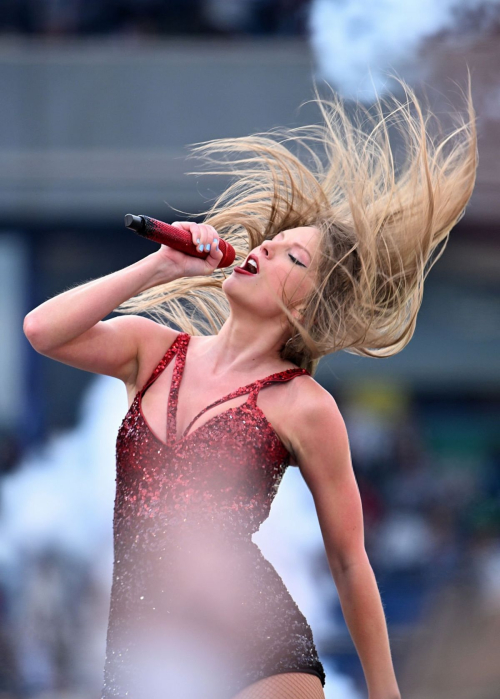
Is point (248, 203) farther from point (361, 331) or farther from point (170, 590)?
point (170, 590)

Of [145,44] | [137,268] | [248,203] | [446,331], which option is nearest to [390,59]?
[145,44]

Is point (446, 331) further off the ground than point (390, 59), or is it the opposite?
point (390, 59)

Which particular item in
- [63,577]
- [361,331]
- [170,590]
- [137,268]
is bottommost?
[63,577]

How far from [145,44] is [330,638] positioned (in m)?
4.78

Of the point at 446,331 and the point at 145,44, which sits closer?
the point at 145,44

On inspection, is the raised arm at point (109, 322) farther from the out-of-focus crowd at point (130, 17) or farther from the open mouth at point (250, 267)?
the out-of-focus crowd at point (130, 17)

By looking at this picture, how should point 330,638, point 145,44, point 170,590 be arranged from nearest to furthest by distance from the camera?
1. point 170,590
2. point 330,638
3. point 145,44

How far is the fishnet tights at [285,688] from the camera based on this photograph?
69.9 inches

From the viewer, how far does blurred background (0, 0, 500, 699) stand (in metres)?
5.43

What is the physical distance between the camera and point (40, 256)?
7.75 m

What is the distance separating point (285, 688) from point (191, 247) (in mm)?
849

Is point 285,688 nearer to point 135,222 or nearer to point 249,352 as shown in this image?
point 249,352

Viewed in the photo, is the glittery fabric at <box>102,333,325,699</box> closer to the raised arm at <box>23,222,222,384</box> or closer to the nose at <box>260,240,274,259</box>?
the raised arm at <box>23,222,222,384</box>

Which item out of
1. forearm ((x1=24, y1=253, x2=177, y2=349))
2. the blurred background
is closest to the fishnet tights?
forearm ((x1=24, y1=253, x2=177, y2=349))
